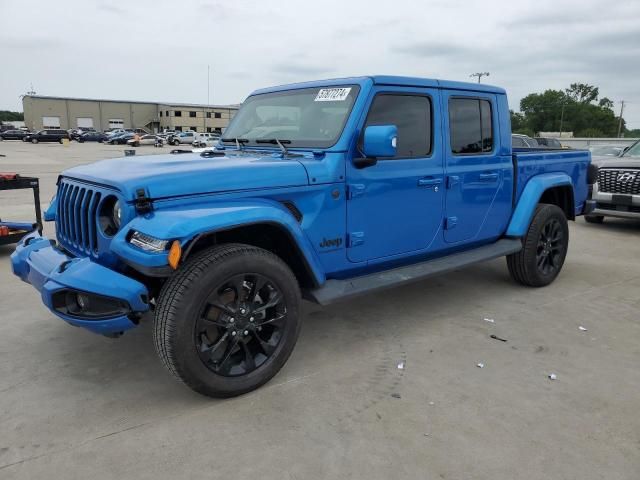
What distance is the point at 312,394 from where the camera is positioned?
119 inches

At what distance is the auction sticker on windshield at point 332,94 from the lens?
3.55 m

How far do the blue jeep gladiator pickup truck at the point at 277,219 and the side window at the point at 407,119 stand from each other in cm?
1

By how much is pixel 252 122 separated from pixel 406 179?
1.39 metres

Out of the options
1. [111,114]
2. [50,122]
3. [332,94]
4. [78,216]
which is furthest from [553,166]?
[111,114]

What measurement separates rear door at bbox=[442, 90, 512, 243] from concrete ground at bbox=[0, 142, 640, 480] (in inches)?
31.6

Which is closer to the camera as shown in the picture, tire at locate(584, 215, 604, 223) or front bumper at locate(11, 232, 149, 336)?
front bumper at locate(11, 232, 149, 336)

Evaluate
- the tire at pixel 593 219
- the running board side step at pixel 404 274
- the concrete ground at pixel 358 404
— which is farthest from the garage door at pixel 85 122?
the running board side step at pixel 404 274

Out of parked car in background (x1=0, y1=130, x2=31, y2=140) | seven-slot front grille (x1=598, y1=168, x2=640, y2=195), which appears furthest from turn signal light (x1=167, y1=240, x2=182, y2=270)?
parked car in background (x1=0, y1=130, x2=31, y2=140)

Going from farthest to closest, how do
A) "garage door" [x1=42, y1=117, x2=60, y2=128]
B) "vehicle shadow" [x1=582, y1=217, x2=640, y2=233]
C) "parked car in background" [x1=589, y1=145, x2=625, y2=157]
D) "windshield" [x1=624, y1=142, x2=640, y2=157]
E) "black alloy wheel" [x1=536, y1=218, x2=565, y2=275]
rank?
"garage door" [x1=42, y1=117, x2=60, y2=128] < "parked car in background" [x1=589, y1=145, x2=625, y2=157] < "windshield" [x1=624, y1=142, x2=640, y2=157] < "vehicle shadow" [x1=582, y1=217, x2=640, y2=233] < "black alloy wheel" [x1=536, y1=218, x2=565, y2=275]

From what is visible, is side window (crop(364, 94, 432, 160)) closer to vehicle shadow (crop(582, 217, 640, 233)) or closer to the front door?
the front door

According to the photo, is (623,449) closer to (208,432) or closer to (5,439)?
(208,432)

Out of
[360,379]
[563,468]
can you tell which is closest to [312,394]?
[360,379]

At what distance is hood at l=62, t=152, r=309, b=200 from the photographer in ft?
8.96

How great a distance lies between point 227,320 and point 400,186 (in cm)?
161
